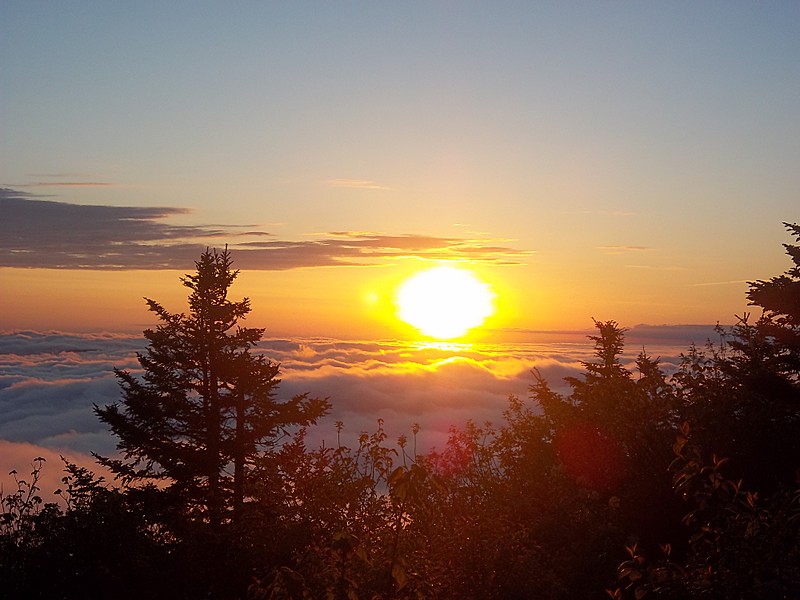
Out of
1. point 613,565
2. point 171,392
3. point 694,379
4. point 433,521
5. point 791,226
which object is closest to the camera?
point 613,565

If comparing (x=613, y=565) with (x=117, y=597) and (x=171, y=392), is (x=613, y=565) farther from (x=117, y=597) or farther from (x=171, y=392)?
(x=171, y=392)

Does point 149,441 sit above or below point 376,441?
below

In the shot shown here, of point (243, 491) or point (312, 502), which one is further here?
point (243, 491)

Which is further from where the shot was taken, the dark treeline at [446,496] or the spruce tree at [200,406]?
the spruce tree at [200,406]

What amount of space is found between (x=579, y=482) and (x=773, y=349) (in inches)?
435

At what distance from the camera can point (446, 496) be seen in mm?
20234

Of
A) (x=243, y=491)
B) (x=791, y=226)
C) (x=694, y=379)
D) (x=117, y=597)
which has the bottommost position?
(x=243, y=491)

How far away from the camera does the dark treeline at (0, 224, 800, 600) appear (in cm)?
939

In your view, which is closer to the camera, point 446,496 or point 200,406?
point 446,496

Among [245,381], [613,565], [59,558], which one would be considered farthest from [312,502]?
[245,381]

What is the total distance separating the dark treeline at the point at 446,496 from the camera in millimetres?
9391

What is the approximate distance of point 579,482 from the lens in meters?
22.1

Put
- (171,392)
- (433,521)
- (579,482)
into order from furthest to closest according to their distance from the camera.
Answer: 1. (171,392)
2. (579,482)
3. (433,521)

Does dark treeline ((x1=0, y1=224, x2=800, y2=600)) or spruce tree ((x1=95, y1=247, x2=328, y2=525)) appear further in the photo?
spruce tree ((x1=95, y1=247, x2=328, y2=525))
